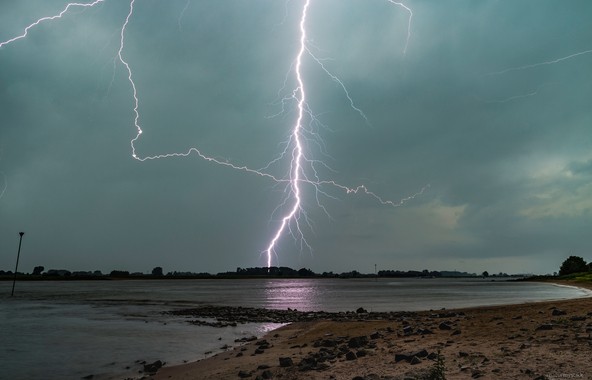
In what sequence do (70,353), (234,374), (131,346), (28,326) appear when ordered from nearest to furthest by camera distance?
1. (234,374)
2. (70,353)
3. (131,346)
4. (28,326)

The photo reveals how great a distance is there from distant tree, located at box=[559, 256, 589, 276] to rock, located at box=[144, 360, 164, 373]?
15860 cm

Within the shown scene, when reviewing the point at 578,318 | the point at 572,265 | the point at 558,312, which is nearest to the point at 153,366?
the point at 578,318

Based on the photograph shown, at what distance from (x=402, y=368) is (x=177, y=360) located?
10490 millimetres

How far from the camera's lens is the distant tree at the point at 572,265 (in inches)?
5463

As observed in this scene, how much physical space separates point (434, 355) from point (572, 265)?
165 meters

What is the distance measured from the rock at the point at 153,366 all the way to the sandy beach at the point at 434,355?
30cm

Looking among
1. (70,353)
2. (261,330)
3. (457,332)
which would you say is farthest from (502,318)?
(70,353)

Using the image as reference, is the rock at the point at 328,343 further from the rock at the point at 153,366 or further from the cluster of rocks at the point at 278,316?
the cluster of rocks at the point at 278,316

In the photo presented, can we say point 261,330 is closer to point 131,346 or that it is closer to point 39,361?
point 131,346

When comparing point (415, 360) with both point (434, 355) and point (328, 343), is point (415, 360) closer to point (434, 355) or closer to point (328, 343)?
point (434, 355)

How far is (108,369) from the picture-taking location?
52.1 feet

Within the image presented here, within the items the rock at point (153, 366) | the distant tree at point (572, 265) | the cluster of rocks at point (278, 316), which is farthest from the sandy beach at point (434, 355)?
the distant tree at point (572, 265)

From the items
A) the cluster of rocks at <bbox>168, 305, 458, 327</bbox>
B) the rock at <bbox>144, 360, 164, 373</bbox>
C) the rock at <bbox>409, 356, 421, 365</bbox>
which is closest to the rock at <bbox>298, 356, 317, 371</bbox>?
the rock at <bbox>409, 356, 421, 365</bbox>

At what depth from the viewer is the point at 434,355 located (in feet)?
36.8
